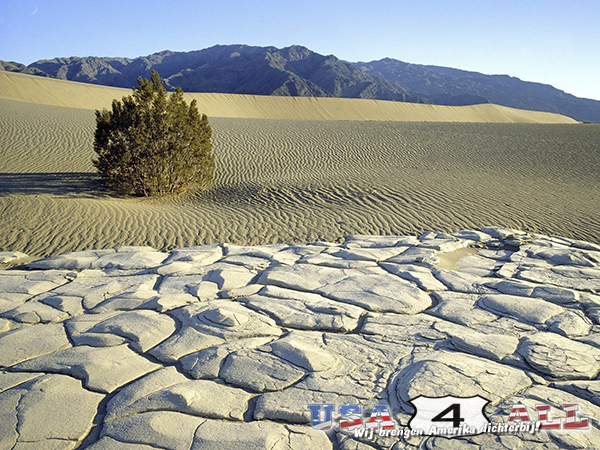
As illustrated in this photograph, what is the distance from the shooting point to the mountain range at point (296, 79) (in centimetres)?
8521

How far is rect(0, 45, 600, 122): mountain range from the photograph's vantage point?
8521 cm

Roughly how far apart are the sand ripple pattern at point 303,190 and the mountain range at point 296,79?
64.5 metres

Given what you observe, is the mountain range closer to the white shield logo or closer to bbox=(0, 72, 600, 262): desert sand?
bbox=(0, 72, 600, 262): desert sand

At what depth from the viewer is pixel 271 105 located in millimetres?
41594

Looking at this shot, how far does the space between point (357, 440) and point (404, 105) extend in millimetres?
49080

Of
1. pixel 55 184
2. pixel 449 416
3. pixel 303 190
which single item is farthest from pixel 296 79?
pixel 449 416

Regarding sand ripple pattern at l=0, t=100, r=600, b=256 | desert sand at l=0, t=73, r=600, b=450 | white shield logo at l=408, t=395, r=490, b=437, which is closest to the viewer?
white shield logo at l=408, t=395, r=490, b=437

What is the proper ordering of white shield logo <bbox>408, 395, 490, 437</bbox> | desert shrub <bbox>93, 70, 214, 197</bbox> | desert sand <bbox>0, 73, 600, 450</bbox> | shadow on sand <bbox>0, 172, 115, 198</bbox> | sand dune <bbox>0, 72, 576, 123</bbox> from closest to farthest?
white shield logo <bbox>408, 395, 490, 437</bbox>
desert sand <bbox>0, 73, 600, 450</bbox>
shadow on sand <bbox>0, 172, 115, 198</bbox>
desert shrub <bbox>93, 70, 214, 197</bbox>
sand dune <bbox>0, 72, 576, 123</bbox>

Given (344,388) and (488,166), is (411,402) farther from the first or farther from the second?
(488,166)

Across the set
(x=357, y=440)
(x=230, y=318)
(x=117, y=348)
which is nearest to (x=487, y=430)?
(x=357, y=440)

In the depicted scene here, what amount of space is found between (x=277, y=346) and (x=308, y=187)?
7.37 m

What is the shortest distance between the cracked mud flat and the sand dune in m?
32.1

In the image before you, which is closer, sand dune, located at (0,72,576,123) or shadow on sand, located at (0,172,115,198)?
shadow on sand, located at (0,172,115,198)

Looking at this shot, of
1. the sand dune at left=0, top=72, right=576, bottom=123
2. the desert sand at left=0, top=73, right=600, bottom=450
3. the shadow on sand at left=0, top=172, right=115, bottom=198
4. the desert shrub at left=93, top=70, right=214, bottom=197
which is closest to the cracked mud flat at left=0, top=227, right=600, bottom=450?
the desert sand at left=0, top=73, right=600, bottom=450
